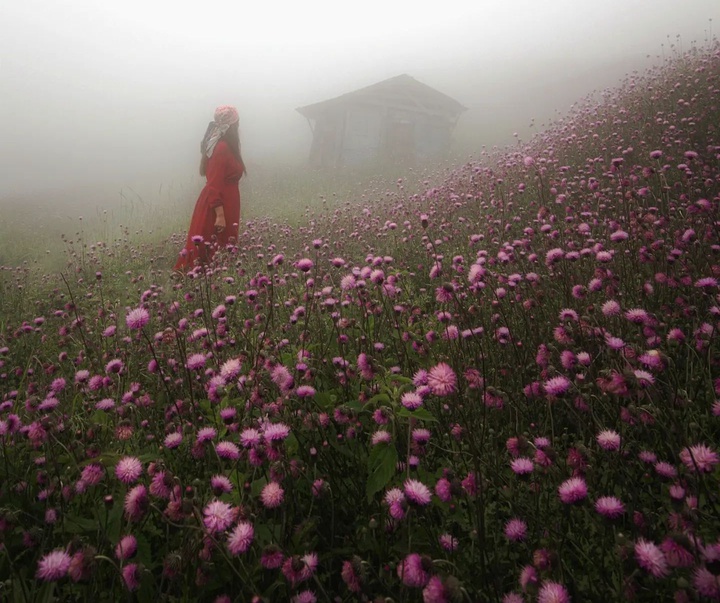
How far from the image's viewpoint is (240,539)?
1.13m

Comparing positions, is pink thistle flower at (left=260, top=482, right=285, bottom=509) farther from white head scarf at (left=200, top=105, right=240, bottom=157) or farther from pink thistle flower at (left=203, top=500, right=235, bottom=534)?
white head scarf at (left=200, top=105, right=240, bottom=157)

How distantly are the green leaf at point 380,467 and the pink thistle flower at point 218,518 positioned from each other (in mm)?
405

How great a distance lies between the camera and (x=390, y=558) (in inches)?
57.5

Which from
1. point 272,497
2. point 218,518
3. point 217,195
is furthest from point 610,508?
point 217,195

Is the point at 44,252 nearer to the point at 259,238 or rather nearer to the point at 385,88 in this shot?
the point at 259,238

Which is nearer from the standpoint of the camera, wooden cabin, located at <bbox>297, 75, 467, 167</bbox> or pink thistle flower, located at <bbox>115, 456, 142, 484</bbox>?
pink thistle flower, located at <bbox>115, 456, 142, 484</bbox>

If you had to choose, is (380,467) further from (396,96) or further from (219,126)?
(396,96)

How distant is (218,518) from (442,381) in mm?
821

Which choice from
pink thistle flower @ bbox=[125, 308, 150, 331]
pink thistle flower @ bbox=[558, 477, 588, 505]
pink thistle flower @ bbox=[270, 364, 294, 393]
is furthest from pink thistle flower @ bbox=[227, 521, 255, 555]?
pink thistle flower @ bbox=[125, 308, 150, 331]

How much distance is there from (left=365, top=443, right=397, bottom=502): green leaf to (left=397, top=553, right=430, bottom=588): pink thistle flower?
28 centimetres

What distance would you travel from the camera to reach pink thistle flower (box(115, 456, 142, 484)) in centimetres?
129

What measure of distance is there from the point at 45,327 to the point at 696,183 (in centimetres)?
759

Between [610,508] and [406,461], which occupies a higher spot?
[610,508]

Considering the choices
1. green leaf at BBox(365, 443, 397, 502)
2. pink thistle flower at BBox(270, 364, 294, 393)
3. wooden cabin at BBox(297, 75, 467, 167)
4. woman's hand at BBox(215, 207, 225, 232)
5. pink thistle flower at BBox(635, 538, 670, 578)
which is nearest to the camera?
pink thistle flower at BBox(635, 538, 670, 578)
